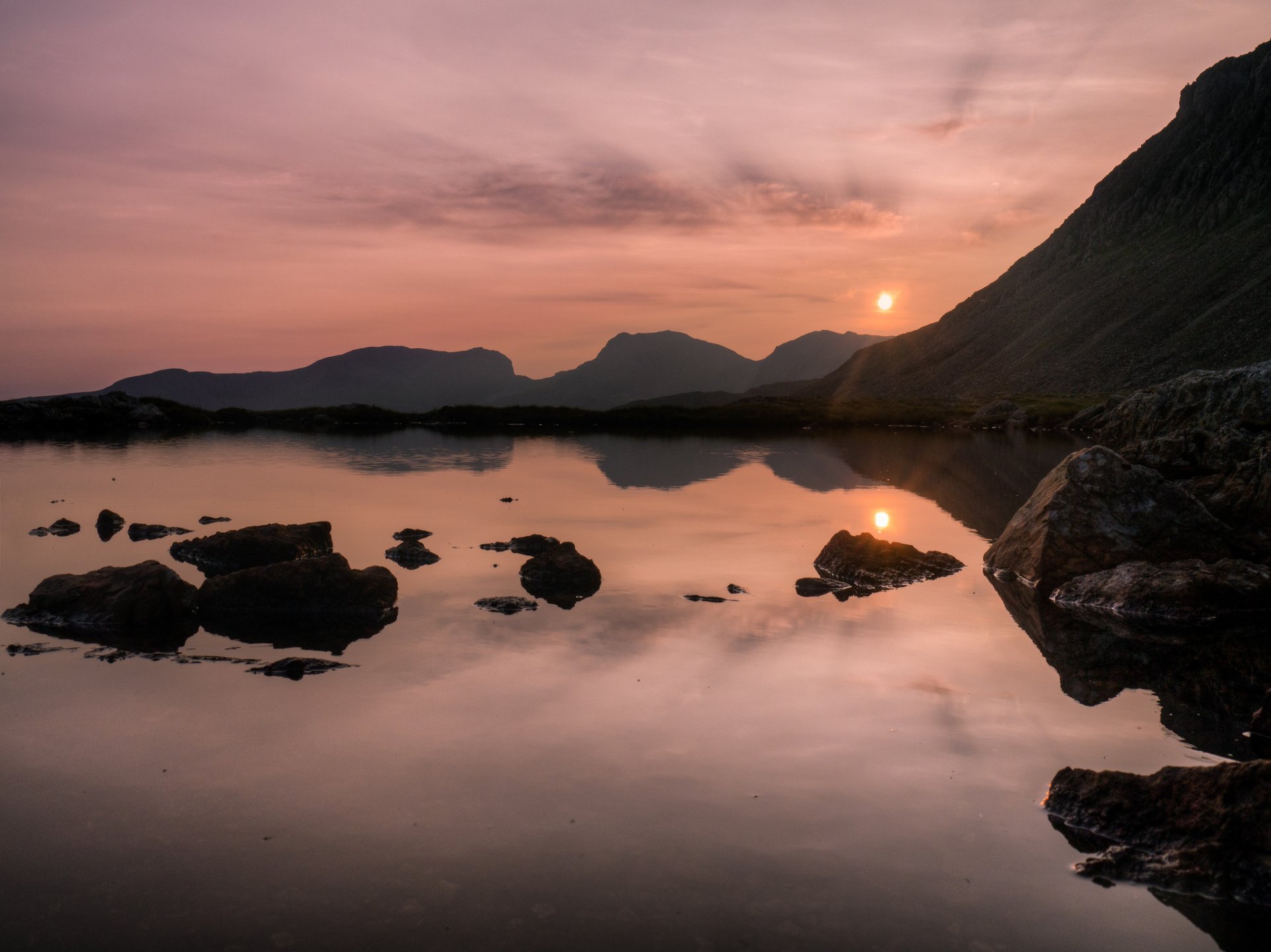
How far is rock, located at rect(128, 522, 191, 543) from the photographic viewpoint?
25.4m

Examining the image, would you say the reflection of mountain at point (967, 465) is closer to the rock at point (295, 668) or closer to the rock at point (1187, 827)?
the rock at point (1187, 827)

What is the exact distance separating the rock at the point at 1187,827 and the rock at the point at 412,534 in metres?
19.8

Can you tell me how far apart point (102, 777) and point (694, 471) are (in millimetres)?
40814

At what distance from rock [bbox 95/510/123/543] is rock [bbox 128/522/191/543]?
1.72 ft

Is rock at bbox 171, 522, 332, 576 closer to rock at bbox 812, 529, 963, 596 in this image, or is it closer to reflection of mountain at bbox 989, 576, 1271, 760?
rock at bbox 812, 529, 963, 596

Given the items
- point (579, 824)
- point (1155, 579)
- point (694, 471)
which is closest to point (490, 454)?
point (694, 471)

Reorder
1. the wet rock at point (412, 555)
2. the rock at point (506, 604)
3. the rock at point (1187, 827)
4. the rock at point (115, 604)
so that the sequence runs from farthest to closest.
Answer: the wet rock at point (412, 555), the rock at point (506, 604), the rock at point (115, 604), the rock at point (1187, 827)

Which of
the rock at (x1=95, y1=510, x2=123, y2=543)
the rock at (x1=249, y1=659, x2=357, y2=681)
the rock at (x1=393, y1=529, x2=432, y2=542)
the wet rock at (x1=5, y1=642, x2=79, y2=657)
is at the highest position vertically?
the rock at (x1=95, y1=510, x2=123, y2=543)

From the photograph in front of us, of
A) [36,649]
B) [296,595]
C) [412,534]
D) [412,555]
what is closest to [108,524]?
[412,534]

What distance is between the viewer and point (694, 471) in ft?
161

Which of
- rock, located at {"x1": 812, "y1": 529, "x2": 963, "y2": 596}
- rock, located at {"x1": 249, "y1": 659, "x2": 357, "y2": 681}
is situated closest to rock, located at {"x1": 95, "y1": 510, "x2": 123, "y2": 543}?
rock, located at {"x1": 249, "y1": 659, "x2": 357, "y2": 681}

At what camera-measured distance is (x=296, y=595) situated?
16.9 m

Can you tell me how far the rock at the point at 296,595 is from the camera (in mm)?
16547

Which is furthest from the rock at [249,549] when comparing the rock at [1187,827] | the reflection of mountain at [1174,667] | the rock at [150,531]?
the rock at [1187,827]
